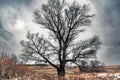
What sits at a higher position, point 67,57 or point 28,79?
point 67,57

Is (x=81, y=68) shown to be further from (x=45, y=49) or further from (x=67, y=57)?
(x=45, y=49)

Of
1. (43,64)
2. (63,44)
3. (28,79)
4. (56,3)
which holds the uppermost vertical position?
(56,3)

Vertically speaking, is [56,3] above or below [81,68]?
above

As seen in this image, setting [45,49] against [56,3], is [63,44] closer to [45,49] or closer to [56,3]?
[45,49]

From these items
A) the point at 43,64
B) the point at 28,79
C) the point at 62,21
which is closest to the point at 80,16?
the point at 62,21

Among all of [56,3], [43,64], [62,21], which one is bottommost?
[43,64]

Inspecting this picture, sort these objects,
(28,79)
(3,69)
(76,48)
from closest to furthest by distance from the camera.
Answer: (28,79) → (76,48) → (3,69)

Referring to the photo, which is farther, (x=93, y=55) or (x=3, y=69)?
(x=3, y=69)

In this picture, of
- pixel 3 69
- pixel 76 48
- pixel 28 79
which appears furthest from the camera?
pixel 3 69

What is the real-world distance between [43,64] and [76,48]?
164 inches

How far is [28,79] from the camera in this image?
23953 millimetres

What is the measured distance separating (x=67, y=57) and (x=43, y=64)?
2.87m

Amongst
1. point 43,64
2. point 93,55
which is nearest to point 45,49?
point 43,64

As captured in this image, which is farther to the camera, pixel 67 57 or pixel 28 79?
pixel 67 57
